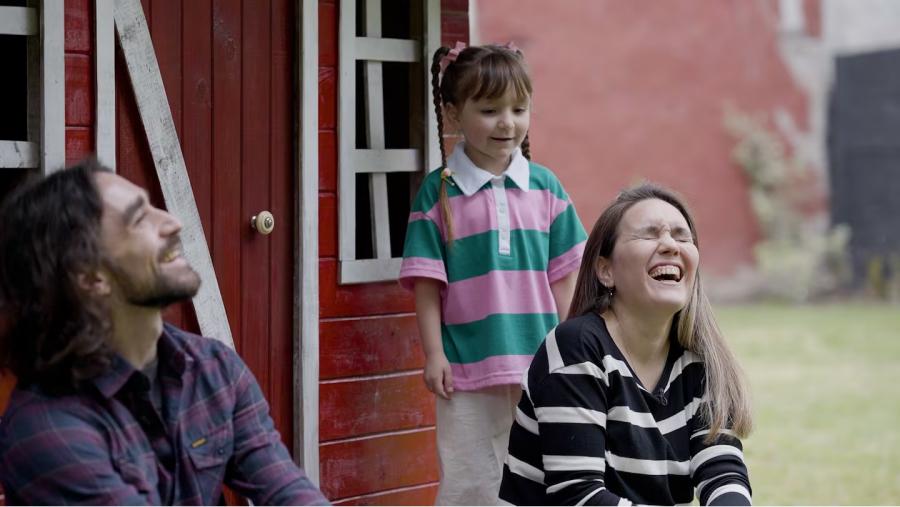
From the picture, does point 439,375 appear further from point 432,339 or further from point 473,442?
point 473,442

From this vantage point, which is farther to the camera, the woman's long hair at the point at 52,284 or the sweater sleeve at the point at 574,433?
the sweater sleeve at the point at 574,433

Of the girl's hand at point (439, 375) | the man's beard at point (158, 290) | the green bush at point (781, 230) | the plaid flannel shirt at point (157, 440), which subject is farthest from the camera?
the green bush at point (781, 230)

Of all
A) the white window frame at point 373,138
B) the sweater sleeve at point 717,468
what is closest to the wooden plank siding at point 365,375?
the white window frame at point 373,138

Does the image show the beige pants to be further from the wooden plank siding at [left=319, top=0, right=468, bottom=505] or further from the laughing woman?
the laughing woman

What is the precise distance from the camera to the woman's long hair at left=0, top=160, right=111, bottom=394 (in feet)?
7.29

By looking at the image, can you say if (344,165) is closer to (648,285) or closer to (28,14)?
(28,14)

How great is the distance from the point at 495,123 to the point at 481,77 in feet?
0.48

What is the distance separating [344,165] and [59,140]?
94 cm

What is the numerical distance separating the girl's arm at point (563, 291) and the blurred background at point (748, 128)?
1061cm

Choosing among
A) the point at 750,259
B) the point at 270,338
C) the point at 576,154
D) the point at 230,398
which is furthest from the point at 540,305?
the point at 750,259

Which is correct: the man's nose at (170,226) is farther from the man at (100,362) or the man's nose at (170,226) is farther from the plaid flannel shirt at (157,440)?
A: the plaid flannel shirt at (157,440)

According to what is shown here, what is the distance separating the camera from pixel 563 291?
3.96 m

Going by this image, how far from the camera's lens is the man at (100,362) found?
221 cm

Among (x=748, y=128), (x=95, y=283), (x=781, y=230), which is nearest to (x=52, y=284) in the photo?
(x=95, y=283)
